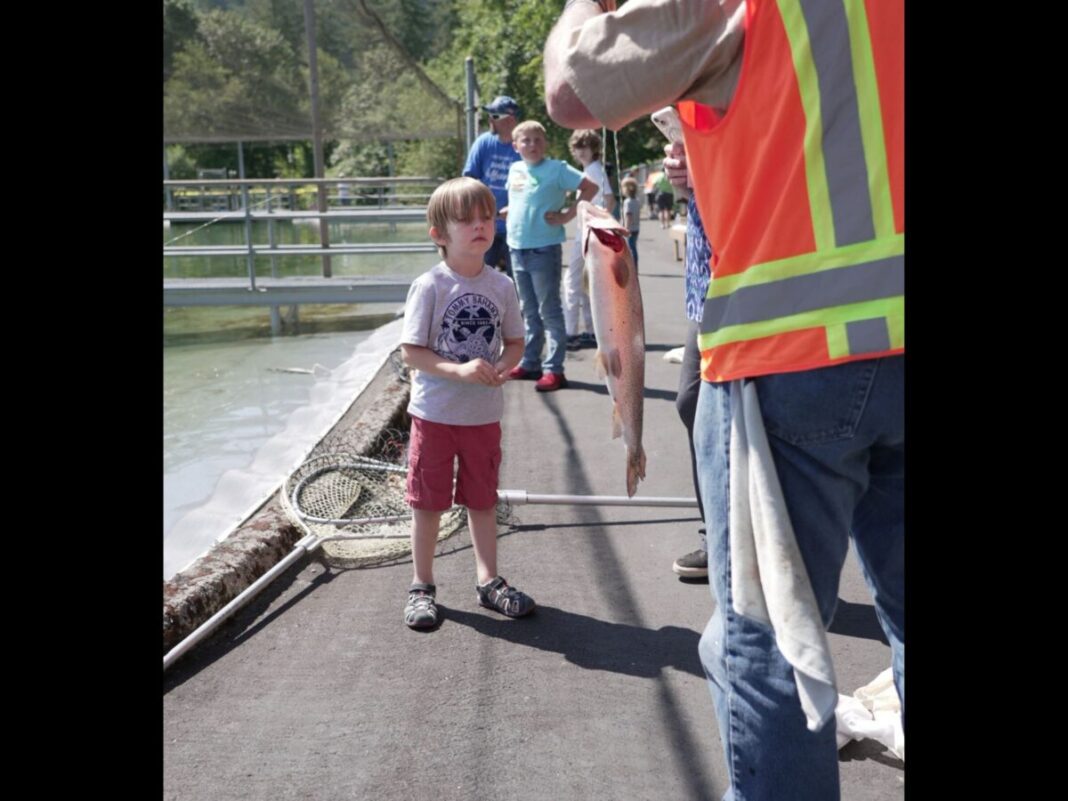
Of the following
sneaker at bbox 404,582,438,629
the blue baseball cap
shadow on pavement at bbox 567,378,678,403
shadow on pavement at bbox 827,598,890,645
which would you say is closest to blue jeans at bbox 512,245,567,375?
shadow on pavement at bbox 567,378,678,403

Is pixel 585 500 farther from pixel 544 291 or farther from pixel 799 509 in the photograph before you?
pixel 799 509

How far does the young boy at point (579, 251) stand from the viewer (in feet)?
28.2

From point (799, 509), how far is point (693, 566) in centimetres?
280

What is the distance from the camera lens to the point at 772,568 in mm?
1940

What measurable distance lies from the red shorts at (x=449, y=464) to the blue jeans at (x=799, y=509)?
7.61ft

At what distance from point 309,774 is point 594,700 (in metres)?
0.95

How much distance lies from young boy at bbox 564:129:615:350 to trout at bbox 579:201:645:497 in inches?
173

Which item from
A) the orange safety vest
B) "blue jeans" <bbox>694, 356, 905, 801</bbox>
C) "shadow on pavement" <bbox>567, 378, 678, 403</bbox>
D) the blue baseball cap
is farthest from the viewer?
the blue baseball cap

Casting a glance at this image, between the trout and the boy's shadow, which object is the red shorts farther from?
the trout

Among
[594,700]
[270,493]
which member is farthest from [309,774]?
[270,493]

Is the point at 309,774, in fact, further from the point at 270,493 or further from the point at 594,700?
the point at 270,493

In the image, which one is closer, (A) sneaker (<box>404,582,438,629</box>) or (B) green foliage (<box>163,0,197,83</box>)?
(A) sneaker (<box>404,582,438,629</box>)

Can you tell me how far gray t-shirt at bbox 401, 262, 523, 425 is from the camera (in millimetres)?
4328

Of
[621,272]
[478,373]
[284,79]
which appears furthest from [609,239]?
[284,79]
